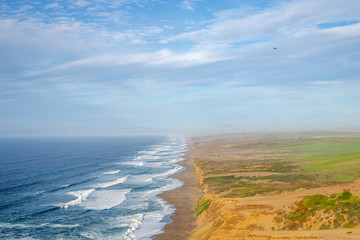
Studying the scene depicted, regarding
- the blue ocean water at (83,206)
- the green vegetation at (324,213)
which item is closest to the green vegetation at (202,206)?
the blue ocean water at (83,206)

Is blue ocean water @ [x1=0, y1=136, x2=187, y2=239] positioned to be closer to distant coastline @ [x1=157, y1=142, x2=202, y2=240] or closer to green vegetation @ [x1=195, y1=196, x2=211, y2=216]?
distant coastline @ [x1=157, y1=142, x2=202, y2=240]

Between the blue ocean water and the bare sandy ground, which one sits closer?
the bare sandy ground

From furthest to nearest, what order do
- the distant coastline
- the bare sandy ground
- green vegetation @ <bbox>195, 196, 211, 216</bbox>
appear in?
1. green vegetation @ <bbox>195, 196, 211, 216</bbox>
2. the distant coastline
3. the bare sandy ground

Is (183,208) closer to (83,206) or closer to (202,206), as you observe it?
(202,206)

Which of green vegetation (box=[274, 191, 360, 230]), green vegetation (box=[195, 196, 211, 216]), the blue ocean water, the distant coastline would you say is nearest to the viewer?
green vegetation (box=[274, 191, 360, 230])

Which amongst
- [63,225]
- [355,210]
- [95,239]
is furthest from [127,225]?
[355,210]

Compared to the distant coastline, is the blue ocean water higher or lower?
higher

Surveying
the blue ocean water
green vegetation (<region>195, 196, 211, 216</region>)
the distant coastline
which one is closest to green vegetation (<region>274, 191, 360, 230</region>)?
the distant coastline

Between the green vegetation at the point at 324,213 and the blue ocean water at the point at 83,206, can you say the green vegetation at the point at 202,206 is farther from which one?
the green vegetation at the point at 324,213
